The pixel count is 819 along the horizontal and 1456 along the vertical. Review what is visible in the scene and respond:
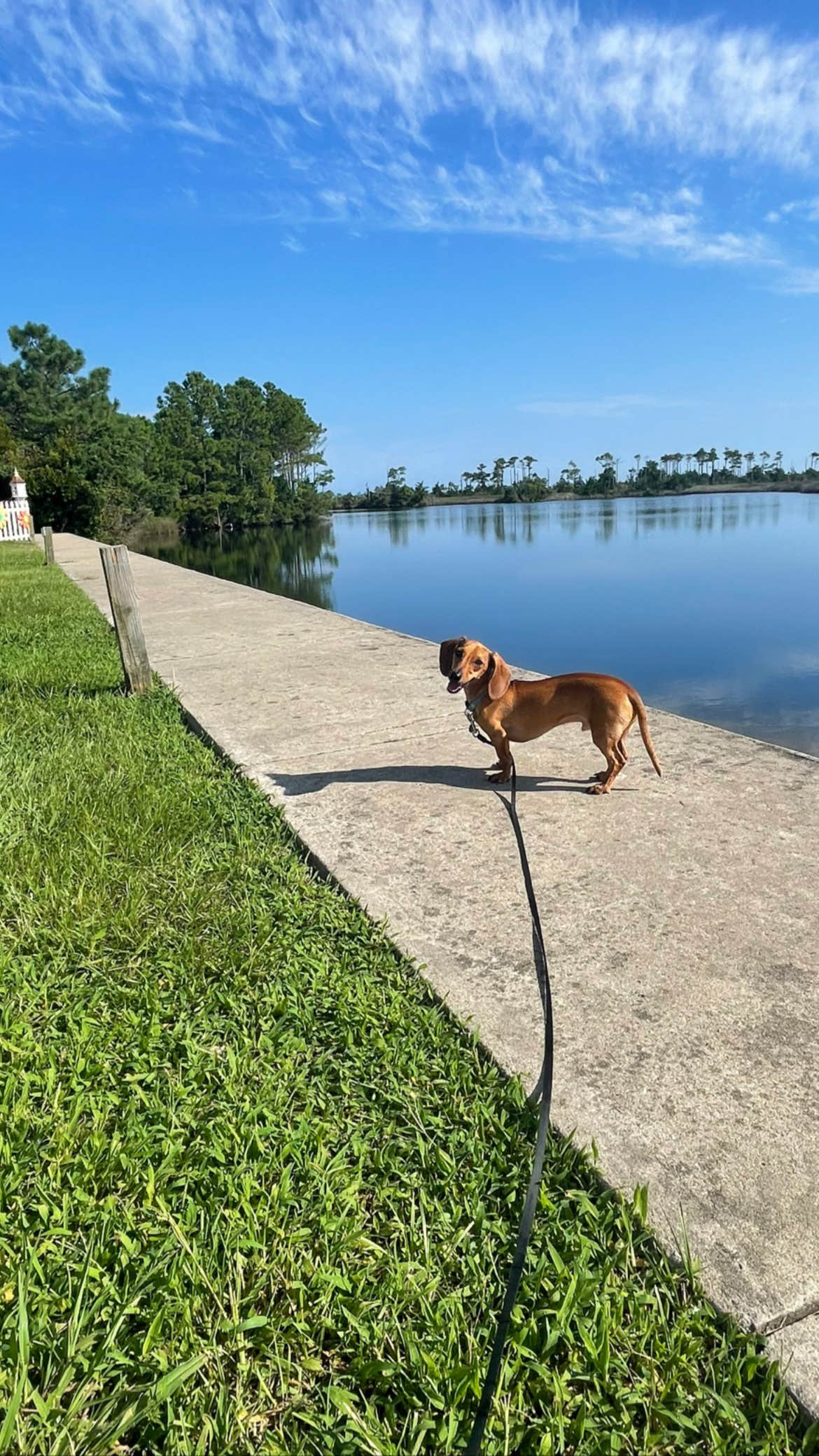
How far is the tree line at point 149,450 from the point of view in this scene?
37.9 meters

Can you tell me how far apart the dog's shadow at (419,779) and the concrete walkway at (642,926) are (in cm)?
1

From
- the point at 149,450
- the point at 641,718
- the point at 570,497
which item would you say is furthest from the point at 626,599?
the point at 570,497

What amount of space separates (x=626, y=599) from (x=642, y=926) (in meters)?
13.3

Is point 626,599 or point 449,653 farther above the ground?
point 449,653

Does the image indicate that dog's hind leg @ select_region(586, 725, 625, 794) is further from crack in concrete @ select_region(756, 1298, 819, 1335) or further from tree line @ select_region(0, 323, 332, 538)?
tree line @ select_region(0, 323, 332, 538)

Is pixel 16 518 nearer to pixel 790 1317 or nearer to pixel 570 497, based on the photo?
pixel 790 1317

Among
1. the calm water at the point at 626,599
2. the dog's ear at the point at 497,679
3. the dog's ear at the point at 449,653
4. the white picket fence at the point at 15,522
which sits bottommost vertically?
the calm water at the point at 626,599

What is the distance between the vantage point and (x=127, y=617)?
16.2ft

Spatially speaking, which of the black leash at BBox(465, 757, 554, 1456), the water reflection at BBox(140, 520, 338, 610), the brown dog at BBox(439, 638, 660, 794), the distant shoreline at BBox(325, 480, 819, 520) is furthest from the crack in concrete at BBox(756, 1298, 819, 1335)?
the distant shoreline at BBox(325, 480, 819, 520)

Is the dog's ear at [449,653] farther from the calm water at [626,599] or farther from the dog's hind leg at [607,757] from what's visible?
the calm water at [626,599]

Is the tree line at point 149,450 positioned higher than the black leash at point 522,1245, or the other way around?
the tree line at point 149,450

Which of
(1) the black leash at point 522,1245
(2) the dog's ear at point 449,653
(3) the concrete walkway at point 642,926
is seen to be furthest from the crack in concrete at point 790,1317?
(2) the dog's ear at point 449,653

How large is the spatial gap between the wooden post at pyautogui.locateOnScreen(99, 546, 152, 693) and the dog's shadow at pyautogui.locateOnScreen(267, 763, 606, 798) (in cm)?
182

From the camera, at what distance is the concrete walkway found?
1.43 metres
